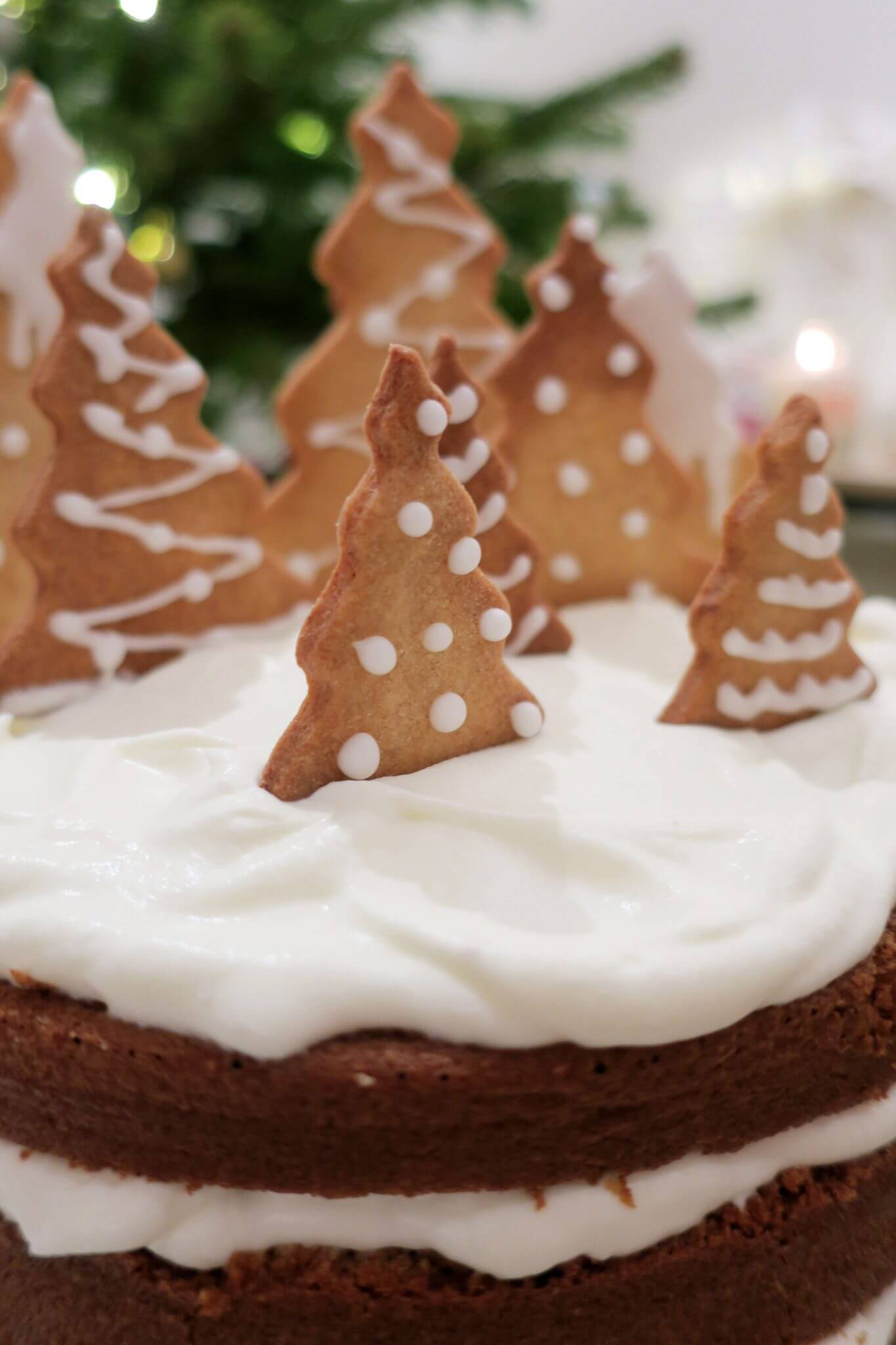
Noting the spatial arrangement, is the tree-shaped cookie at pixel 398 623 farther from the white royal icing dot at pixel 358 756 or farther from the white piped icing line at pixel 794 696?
the white piped icing line at pixel 794 696

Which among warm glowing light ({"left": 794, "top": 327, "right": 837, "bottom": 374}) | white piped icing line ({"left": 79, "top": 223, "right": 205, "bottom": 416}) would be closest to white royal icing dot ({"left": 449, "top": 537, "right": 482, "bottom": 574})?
white piped icing line ({"left": 79, "top": 223, "right": 205, "bottom": 416})

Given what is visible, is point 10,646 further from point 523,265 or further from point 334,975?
point 523,265

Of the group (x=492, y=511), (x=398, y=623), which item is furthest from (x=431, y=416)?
(x=492, y=511)

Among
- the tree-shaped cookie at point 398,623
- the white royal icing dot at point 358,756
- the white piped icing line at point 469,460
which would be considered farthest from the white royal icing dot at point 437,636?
the white piped icing line at point 469,460

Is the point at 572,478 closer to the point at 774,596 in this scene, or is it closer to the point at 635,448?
the point at 635,448

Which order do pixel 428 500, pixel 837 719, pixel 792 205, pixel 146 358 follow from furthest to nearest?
pixel 792 205
pixel 146 358
pixel 837 719
pixel 428 500

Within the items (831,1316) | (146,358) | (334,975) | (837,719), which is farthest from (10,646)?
(831,1316)

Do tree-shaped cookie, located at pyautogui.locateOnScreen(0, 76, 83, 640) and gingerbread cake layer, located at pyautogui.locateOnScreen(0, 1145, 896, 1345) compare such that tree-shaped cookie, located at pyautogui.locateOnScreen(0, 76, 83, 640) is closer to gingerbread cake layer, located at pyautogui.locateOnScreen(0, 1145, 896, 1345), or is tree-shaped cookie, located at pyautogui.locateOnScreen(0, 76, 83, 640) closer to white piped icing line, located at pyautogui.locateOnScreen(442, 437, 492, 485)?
white piped icing line, located at pyautogui.locateOnScreen(442, 437, 492, 485)
